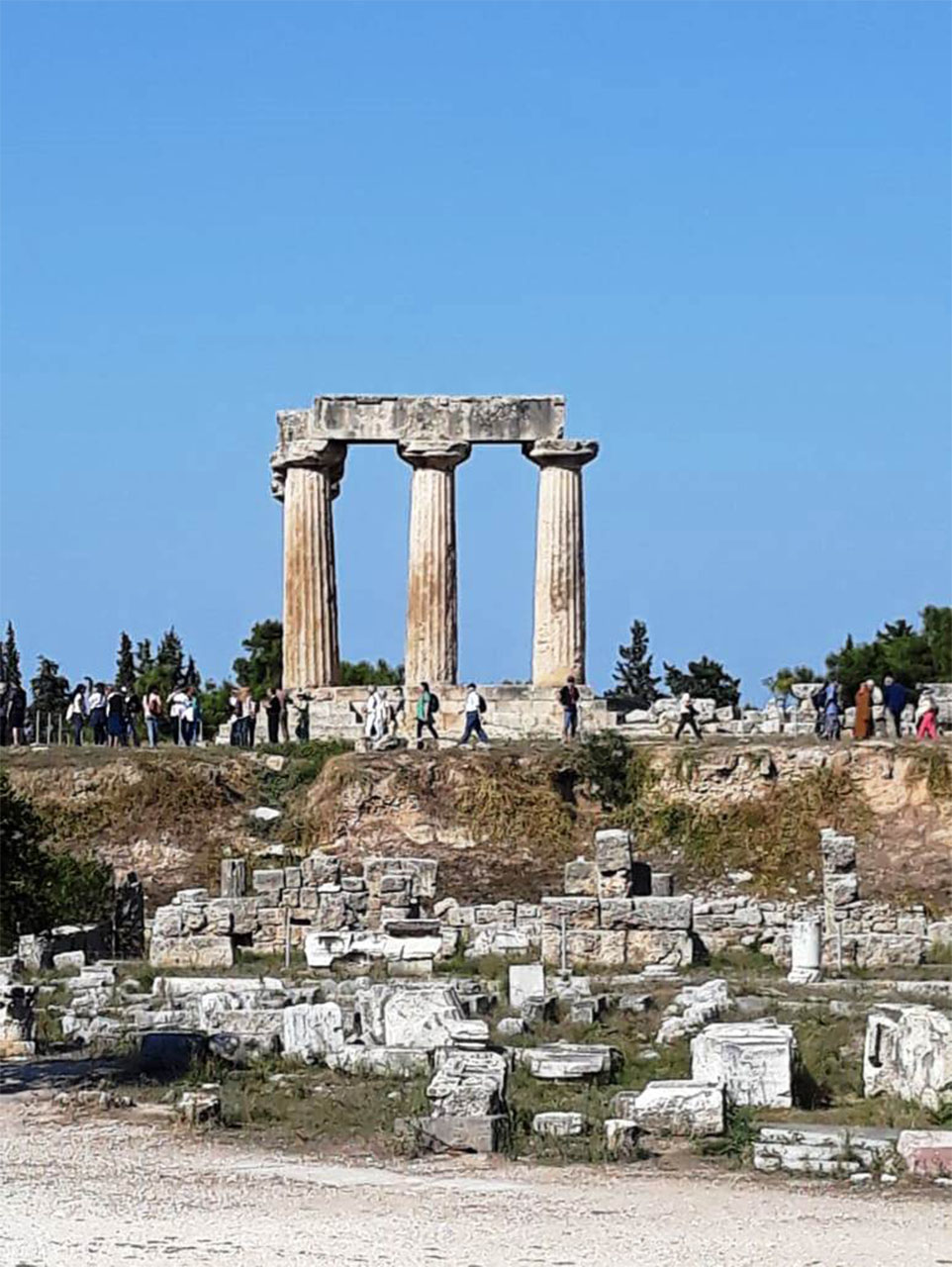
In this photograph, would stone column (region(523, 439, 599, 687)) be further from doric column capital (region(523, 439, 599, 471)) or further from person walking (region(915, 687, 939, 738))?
person walking (region(915, 687, 939, 738))

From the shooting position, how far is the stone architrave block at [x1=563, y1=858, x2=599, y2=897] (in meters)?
30.2

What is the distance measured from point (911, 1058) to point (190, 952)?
12411mm

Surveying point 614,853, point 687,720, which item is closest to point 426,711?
point 687,720

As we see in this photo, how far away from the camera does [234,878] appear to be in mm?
31703

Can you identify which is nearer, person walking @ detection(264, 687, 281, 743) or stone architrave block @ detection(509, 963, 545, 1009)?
stone architrave block @ detection(509, 963, 545, 1009)

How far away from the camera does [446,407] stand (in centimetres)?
4556

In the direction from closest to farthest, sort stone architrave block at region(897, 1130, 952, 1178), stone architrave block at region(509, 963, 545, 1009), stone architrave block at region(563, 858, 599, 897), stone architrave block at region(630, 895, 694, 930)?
stone architrave block at region(897, 1130, 952, 1178)
stone architrave block at region(509, 963, 545, 1009)
stone architrave block at region(630, 895, 694, 930)
stone architrave block at region(563, 858, 599, 897)

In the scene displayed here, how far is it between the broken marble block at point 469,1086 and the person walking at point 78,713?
26.2m

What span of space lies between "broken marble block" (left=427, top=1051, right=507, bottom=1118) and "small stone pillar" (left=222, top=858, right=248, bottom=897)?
48.9 feet

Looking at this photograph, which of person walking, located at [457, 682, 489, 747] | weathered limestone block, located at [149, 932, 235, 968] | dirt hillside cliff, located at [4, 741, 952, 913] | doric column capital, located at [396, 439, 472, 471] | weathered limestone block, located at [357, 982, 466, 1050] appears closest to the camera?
weathered limestone block, located at [357, 982, 466, 1050]

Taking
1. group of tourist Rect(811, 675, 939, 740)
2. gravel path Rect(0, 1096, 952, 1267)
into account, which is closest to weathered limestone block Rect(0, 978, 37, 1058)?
gravel path Rect(0, 1096, 952, 1267)

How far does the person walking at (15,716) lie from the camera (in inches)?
1652

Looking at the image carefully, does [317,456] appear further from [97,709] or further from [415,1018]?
[415,1018]

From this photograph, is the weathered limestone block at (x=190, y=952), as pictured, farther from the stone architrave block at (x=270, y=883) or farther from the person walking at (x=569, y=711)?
the person walking at (x=569, y=711)
